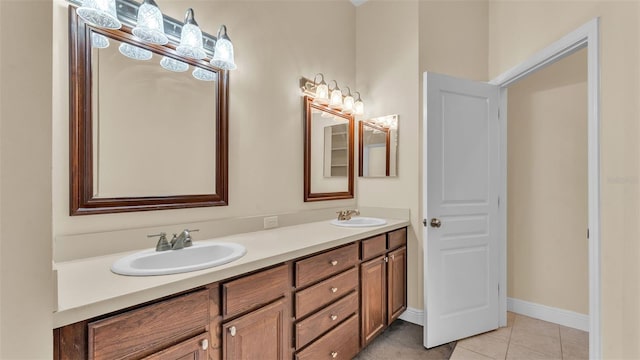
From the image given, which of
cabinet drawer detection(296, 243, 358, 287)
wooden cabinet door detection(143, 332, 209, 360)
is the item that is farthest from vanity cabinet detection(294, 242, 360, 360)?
wooden cabinet door detection(143, 332, 209, 360)

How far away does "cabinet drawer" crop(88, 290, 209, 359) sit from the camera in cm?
79

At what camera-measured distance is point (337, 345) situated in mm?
1643

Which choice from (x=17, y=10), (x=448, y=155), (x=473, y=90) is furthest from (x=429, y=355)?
(x=17, y=10)

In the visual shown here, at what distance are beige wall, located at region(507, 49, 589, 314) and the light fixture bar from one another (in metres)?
2.59

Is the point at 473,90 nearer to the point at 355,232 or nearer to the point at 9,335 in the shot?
the point at 355,232

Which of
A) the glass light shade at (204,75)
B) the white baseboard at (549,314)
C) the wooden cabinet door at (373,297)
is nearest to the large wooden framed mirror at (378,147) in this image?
the wooden cabinet door at (373,297)

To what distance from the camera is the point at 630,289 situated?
1188 millimetres

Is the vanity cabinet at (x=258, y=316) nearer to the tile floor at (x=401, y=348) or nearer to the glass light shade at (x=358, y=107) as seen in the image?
the tile floor at (x=401, y=348)

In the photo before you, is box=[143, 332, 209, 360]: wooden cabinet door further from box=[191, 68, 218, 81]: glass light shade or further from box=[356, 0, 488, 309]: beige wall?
box=[356, 0, 488, 309]: beige wall

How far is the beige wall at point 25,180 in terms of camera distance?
23.2 inches

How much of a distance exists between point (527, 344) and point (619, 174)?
1.51m

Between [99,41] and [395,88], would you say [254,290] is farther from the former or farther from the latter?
[395,88]

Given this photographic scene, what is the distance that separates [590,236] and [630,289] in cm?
27

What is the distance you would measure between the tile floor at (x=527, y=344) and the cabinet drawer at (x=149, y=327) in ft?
5.84
